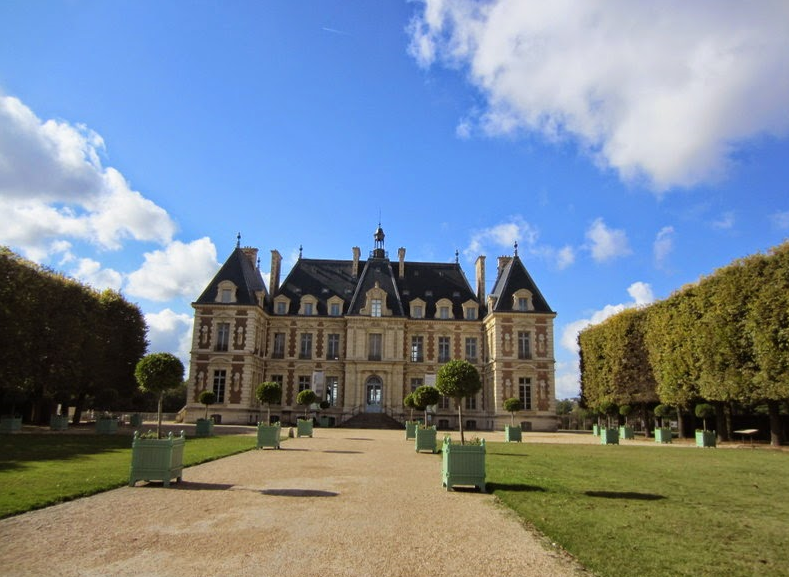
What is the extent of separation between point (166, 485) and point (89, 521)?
9.16ft

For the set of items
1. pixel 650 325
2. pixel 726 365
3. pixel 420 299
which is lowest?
pixel 726 365

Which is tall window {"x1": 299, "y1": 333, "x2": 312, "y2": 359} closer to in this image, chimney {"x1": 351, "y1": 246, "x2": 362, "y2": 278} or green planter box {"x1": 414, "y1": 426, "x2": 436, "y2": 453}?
chimney {"x1": 351, "y1": 246, "x2": 362, "y2": 278}

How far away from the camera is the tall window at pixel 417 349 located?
133 ft

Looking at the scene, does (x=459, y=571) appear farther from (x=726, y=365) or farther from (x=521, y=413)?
(x=521, y=413)

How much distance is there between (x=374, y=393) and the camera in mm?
39375

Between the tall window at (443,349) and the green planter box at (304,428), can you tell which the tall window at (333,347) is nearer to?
the tall window at (443,349)

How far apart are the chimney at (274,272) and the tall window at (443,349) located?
13.1 metres

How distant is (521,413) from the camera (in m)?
36.9

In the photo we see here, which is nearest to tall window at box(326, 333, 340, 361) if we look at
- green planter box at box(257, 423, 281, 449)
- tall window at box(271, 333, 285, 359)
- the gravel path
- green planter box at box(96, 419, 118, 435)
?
tall window at box(271, 333, 285, 359)

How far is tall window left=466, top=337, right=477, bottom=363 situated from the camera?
134 ft

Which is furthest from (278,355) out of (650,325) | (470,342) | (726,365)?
(726,365)

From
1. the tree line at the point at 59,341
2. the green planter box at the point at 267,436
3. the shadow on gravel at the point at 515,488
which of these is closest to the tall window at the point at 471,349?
the tree line at the point at 59,341

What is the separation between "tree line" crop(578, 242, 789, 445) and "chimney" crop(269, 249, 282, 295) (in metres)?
23.6

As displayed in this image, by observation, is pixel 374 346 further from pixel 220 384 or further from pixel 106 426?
pixel 106 426
